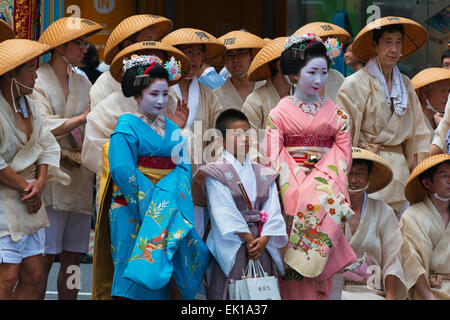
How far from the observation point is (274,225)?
15.9ft

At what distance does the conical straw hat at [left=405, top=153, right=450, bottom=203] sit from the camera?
18.9 feet

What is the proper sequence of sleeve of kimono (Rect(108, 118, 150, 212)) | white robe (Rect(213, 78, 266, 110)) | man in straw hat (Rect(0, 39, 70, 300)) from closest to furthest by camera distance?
1. sleeve of kimono (Rect(108, 118, 150, 212))
2. man in straw hat (Rect(0, 39, 70, 300))
3. white robe (Rect(213, 78, 266, 110))

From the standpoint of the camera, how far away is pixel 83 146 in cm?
578

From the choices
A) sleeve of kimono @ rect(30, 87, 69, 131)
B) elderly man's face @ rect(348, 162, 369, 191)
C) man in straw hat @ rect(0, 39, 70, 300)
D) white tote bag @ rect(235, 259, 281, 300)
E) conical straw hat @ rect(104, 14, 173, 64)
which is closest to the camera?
white tote bag @ rect(235, 259, 281, 300)

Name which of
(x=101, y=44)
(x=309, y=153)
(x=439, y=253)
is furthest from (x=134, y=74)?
(x=101, y=44)

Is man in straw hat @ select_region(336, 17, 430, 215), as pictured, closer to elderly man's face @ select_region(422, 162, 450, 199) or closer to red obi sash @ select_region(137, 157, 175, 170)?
elderly man's face @ select_region(422, 162, 450, 199)

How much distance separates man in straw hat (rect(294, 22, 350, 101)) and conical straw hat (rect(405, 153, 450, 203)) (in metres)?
0.93

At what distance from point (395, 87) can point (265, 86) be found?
972 mm

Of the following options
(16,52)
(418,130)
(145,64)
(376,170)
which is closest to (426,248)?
(376,170)

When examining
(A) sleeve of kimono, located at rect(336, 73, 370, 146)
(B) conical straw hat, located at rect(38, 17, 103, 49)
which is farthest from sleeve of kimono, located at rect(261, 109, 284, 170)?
(B) conical straw hat, located at rect(38, 17, 103, 49)

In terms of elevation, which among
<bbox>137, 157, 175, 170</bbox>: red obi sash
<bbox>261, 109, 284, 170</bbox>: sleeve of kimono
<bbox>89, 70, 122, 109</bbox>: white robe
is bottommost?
<bbox>137, 157, 175, 170</bbox>: red obi sash

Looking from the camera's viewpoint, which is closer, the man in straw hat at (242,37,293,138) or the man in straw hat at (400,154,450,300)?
the man in straw hat at (400,154,450,300)

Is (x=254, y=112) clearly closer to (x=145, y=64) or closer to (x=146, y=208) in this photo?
(x=145, y=64)

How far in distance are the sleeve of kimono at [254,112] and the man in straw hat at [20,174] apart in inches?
61.3
